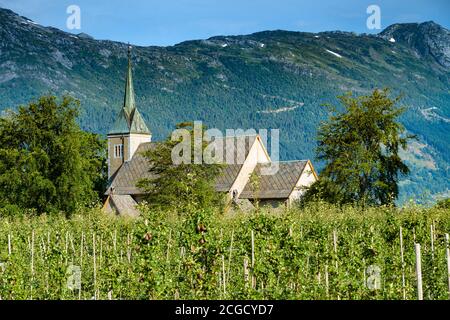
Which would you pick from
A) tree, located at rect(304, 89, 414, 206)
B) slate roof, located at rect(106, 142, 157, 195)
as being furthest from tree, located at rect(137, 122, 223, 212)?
slate roof, located at rect(106, 142, 157, 195)

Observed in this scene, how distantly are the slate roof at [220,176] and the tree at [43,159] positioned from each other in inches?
665

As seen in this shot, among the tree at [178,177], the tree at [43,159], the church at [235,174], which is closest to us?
the tree at [178,177]

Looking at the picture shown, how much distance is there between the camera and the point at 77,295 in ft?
62.5

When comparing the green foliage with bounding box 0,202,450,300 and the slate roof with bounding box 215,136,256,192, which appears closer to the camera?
the green foliage with bounding box 0,202,450,300

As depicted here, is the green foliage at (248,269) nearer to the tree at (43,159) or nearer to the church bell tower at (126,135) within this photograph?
the tree at (43,159)

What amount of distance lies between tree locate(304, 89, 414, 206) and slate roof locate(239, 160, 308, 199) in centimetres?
2233

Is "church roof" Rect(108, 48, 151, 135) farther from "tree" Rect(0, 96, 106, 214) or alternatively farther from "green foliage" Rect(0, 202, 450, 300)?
"green foliage" Rect(0, 202, 450, 300)

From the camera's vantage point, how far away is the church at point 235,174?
70.7m

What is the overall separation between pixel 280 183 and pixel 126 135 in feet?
70.6

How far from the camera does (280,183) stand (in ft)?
239

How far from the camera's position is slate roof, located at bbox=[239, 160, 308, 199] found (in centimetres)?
7156

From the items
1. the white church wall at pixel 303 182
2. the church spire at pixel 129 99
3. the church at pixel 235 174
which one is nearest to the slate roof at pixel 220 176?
the church at pixel 235 174
